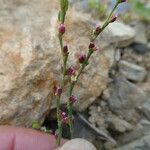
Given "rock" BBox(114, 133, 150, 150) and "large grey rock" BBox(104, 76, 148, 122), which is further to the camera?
"large grey rock" BBox(104, 76, 148, 122)

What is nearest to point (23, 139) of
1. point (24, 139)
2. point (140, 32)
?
point (24, 139)

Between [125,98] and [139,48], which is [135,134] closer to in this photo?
[125,98]

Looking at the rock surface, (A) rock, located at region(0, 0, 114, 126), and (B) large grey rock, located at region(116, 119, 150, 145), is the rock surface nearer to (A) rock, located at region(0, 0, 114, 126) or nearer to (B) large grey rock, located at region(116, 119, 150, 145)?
(A) rock, located at region(0, 0, 114, 126)

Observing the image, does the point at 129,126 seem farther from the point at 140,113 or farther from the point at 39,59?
the point at 39,59

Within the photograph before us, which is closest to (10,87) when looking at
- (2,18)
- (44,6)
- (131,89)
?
(2,18)

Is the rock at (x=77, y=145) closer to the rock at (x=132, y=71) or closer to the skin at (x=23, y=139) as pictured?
the skin at (x=23, y=139)

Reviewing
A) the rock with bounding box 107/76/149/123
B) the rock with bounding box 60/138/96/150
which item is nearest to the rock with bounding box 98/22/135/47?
the rock with bounding box 107/76/149/123
